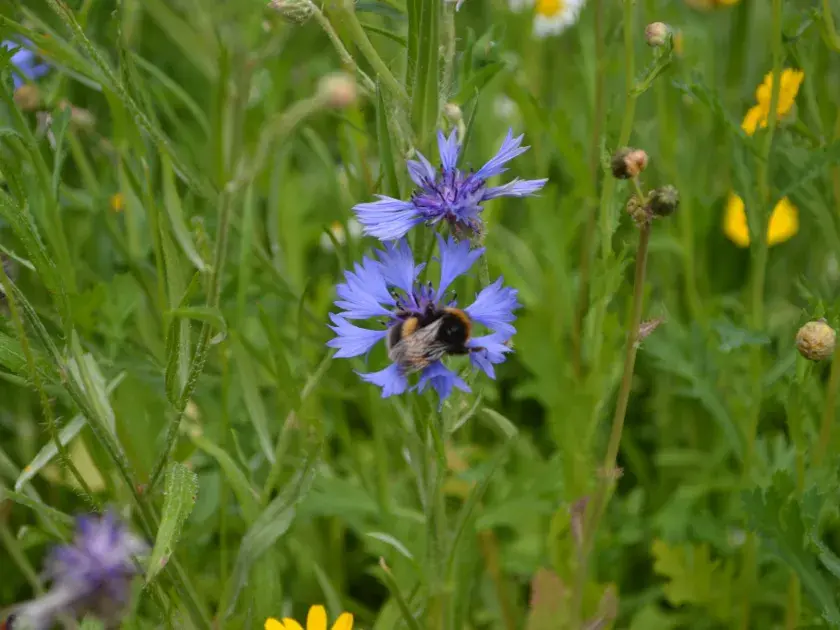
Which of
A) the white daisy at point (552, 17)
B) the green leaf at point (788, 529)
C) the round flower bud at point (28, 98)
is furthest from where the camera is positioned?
the white daisy at point (552, 17)

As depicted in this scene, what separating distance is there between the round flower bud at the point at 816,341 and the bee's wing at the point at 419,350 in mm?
337

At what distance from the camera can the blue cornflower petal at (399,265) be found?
654 millimetres

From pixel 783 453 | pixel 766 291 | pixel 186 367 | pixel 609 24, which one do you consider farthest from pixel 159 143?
pixel 766 291

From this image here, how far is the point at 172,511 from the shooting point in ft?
2.06

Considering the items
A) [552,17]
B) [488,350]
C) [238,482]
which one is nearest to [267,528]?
[238,482]

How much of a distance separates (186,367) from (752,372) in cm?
62

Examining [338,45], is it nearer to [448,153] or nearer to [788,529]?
[448,153]

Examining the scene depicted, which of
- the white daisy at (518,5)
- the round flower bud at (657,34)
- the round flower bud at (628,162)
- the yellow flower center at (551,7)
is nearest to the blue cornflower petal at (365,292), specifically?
the round flower bud at (628,162)

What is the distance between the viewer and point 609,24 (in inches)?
A: 59.5

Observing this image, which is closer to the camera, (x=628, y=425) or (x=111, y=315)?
(x=111, y=315)

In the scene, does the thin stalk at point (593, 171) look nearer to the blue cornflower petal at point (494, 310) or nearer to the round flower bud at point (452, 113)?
the round flower bud at point (452, 113)

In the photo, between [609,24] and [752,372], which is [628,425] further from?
[609,24]

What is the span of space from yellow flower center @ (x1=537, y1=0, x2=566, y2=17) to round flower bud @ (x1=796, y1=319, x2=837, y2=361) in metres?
1.13

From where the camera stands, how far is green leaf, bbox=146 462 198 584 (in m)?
0.61
